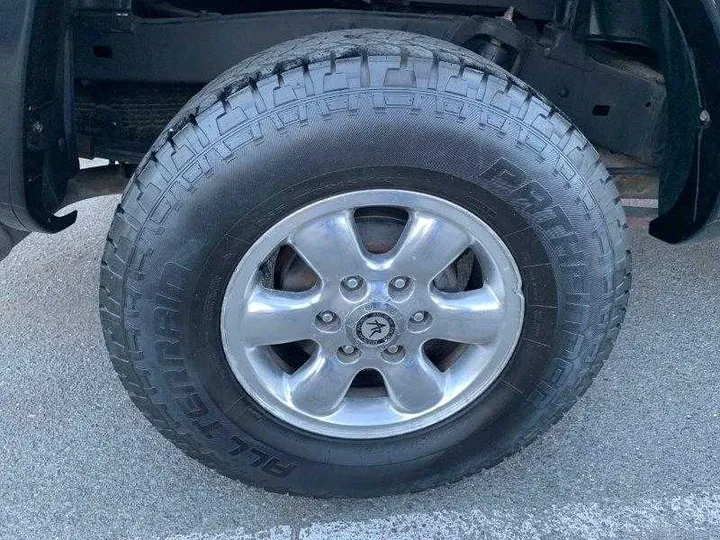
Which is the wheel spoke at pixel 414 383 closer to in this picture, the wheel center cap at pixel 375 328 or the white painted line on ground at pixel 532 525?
the wheel center cap at pixel 375 328

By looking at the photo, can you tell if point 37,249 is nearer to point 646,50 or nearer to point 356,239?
point 356,239

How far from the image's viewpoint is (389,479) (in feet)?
6.74

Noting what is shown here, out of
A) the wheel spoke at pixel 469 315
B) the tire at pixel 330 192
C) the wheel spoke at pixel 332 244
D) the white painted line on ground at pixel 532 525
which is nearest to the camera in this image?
the tire at pixel 330 192

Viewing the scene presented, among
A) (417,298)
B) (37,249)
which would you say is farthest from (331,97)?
(37,249)

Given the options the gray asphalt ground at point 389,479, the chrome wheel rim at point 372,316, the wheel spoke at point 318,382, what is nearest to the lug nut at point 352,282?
the chrome wheel rim at point 372,316

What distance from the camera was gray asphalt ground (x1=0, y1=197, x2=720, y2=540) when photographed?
2.09m

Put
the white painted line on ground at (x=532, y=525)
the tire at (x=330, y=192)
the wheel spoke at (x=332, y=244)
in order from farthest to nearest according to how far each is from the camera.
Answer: the white painted line on ground at (x=532, y=525) < the wheel spoke at (x=332, y=244) < the tire at (x=330, y=192)

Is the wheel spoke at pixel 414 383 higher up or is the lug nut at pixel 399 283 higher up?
the lug nut at pixel 399 283

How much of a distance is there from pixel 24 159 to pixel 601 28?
5.86ft

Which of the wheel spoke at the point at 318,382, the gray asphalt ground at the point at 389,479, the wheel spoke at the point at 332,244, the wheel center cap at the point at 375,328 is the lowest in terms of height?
the gray asphalt ground at the point at 389,479

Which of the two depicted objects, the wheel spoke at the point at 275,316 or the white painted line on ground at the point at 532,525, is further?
the white painted line on ground at the point at 532,525

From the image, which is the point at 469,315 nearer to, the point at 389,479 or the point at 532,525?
the point at 389,479

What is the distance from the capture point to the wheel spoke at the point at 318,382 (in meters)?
1.95

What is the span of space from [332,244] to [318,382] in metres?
0.42
